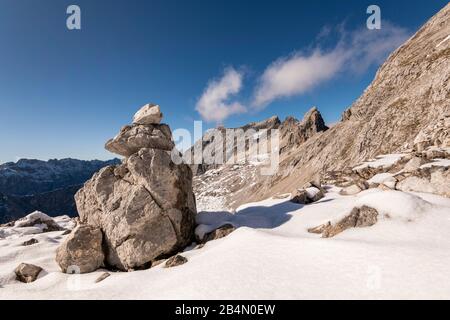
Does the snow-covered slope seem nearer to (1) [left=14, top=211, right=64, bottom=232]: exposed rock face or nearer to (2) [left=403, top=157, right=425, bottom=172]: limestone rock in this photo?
(2) [left=403, top=157, right=425, bottom=172]: limestone rock

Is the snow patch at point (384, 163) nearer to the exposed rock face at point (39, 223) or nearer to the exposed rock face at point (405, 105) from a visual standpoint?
the exposed rock face at point (405, 105)

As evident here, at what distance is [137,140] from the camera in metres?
28.0

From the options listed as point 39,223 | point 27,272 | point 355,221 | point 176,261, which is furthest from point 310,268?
point 39,223

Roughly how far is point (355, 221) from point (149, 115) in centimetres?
2169

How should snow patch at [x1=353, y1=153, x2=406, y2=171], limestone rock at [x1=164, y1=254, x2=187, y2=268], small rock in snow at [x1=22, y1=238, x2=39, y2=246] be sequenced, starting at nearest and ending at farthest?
limestone rock at [x1=164, y1=254, x2=187, y2=268] → small rock in snow at [x1=22, y1=238, x2=39, y2=246] → snow patch at [x1=353, y1=153, x2=406, y2=171]

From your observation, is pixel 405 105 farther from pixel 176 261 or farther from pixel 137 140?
pixel 176 261

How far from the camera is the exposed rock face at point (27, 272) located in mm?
22641

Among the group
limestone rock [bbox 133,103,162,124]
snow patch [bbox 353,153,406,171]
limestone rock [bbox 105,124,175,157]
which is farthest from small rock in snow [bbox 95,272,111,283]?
snow patch [bbox 353,153,406,171]

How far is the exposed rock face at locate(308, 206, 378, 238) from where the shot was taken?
760 inches

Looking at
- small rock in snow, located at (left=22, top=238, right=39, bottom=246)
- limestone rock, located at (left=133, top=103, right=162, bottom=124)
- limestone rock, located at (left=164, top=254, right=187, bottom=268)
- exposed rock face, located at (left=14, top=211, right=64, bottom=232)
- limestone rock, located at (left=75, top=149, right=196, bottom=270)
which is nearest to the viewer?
limestone rock, located at (left=164, top=254, right=187, bottom=268)

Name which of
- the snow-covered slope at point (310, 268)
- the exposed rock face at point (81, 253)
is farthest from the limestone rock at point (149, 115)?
the snow-covered slope at point (310, 268)

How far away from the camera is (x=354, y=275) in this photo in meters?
13.3

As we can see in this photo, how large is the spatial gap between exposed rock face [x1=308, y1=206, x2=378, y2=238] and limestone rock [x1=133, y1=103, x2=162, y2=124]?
19.8 meters
